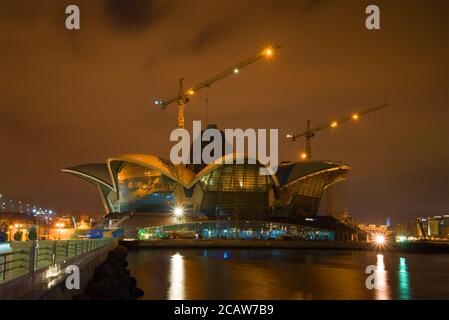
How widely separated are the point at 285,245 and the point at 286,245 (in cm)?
23

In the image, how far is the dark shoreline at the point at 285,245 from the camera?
261 feet

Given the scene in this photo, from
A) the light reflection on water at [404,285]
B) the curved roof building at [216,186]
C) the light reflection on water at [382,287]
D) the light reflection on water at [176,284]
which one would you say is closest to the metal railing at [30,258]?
the light reflection on water at [176,284]

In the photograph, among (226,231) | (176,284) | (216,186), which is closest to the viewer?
(176,284)

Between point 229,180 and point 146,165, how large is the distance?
57.1ft

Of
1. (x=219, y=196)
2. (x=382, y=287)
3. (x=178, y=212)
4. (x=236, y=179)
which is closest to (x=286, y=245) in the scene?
(x=236, y=179)

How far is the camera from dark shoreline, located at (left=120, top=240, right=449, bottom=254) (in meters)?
79.5

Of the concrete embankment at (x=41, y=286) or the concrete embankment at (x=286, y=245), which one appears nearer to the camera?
the concrete embankment at (x=41, y=286)

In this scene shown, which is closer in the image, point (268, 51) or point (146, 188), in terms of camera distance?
point (268, 51)

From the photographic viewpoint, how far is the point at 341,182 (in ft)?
385

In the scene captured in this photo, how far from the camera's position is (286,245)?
84438mm

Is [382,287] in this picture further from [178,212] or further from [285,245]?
[178,212]

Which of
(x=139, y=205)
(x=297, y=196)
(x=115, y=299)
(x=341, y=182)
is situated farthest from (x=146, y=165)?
(x=115, y=299)

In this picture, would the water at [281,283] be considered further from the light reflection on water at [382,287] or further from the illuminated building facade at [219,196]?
the illuminated building facade at [219,196]

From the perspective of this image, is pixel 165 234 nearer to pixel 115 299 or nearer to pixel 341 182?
pixel 341 182
